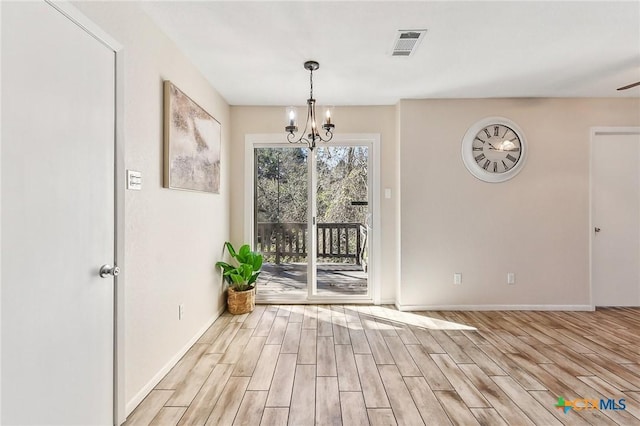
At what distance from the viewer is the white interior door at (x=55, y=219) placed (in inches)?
48.1

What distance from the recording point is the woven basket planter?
3789mm

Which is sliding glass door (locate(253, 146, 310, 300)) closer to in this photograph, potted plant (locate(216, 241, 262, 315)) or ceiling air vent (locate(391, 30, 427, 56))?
potted plant (locate(216, 241, 262, 315))

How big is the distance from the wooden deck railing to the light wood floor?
88cm

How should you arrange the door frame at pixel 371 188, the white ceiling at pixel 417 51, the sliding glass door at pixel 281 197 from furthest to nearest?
the sliding glass door at pixel 281 197 → the door frame at pixel 371 188 → the white ceiling at pixel 417 51

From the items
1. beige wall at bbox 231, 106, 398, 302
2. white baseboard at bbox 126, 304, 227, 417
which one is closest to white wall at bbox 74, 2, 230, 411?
white baseboard at bbox 126, 304, 227, 417

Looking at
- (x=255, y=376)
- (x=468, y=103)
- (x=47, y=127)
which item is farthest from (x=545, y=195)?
(x=47, y=127)

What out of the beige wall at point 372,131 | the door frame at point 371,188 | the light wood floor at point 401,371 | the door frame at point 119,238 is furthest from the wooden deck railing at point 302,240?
the door frame at point 119,238

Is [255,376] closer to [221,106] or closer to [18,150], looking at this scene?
[18,150]

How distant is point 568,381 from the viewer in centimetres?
234

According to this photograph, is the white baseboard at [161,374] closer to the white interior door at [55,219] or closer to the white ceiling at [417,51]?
the white interior door at [55,219]

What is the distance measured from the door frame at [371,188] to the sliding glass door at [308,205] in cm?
4

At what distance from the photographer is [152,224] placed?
88.4 inches

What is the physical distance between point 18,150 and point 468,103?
4.10 meters

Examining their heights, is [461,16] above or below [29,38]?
above
